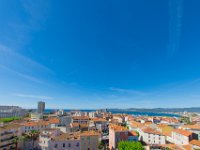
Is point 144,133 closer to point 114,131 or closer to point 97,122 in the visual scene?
point 114,131

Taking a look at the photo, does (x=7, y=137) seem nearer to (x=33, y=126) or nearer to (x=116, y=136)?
(x=33, y=126)

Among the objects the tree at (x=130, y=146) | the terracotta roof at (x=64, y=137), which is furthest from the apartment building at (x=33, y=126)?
the tree at (x=130, y=146)

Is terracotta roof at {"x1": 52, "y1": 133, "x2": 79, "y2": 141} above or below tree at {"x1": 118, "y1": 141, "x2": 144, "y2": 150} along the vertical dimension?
above

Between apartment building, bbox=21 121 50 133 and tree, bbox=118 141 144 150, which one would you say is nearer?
tree, bbox=118 141 144 150

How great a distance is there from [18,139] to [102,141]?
31.3 meters

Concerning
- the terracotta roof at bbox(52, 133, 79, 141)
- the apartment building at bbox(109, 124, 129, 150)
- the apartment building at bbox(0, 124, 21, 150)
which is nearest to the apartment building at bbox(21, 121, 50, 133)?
the apartment building at bbox(0, 124, 21, 150)


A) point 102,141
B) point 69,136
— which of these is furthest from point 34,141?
point 102,141

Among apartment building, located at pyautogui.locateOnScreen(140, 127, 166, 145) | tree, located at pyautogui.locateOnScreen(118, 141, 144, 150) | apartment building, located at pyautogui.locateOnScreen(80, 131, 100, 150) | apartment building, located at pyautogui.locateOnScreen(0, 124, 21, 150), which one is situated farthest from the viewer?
apartment building, located at pyautogui.locateOnScreen(140, 127, 166, 145)

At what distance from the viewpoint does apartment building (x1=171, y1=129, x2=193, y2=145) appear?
A: 67019 millimetres

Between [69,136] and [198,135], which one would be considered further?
[198,135]

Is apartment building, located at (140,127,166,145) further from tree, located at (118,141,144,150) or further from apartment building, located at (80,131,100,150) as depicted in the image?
tree, located at (118,141,144,150)

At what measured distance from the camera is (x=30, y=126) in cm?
9106

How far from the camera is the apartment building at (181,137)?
2639 inches

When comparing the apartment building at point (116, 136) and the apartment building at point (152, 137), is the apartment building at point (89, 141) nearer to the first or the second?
the apartment building at point (116, 136)
